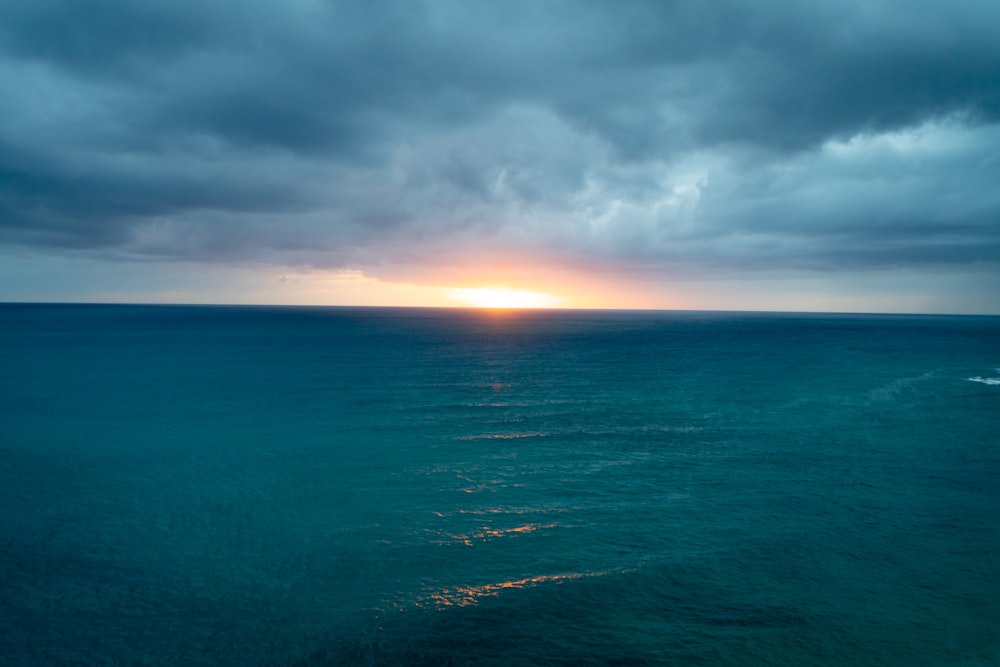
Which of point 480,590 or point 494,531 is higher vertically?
point 494,531

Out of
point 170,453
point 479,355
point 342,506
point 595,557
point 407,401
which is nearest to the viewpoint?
point 595,557

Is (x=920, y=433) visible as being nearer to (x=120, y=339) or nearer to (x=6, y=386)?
(x=6, y=386)

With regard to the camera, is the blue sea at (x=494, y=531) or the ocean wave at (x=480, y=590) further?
the ocean wave at (x=480, y=590)

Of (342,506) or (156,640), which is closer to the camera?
(156,640)

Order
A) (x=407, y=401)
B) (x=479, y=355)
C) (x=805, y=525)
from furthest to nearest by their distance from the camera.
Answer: (x=479, y=355), (x=407, y=401), (x=805, y=525)

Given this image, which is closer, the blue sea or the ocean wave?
the blue sea

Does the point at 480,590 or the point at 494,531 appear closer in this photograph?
the point at 480,590

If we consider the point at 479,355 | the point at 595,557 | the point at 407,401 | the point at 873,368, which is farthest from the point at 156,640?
the point at 873,368
